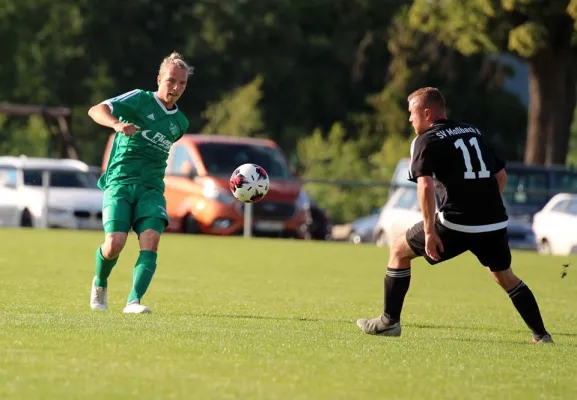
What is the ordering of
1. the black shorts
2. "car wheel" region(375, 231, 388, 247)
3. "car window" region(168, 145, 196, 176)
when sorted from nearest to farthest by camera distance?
the black shorts, "car window" region(168, 145, 196, 176), "car wheel" region(375, 231, 388, 247)

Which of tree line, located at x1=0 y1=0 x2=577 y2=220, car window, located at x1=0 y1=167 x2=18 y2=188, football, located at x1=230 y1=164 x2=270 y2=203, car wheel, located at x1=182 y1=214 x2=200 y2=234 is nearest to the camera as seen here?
football, located at x1=230 y1=164 x2=270 y2=203

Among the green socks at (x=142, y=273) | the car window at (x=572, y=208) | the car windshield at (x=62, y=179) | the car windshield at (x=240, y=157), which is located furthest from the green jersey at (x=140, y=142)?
the car windshield at (x=62, y=179)

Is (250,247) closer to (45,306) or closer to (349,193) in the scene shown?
(45,306)

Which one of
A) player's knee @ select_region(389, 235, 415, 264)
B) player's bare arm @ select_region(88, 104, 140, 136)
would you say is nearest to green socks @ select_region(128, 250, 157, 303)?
player's bare arm @ select_region(88, 104, 140, 136)

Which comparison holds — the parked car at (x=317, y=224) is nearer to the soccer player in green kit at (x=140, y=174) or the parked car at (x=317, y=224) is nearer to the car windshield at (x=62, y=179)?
the car windshield at (x=62, y=179)

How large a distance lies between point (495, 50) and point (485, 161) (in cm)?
2665

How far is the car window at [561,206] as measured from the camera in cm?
2791

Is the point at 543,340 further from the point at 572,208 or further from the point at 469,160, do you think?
the point at 572,208

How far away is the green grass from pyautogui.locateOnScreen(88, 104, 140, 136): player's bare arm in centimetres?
132

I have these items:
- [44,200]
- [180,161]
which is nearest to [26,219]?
[44,200]

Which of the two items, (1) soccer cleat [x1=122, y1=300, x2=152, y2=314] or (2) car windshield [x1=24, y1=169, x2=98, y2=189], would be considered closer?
(1) soccer cleat [x1=122, y1=300, x2=152, y2=314]

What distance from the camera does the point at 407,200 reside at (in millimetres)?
28641

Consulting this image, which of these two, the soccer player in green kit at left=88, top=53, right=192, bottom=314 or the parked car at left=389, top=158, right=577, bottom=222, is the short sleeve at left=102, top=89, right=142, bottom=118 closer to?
the soccer player in green kit at left=88, top=53, right=192, bottom=314

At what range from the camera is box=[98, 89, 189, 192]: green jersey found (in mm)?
11664
